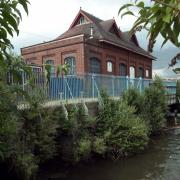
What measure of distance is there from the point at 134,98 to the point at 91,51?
10.4m

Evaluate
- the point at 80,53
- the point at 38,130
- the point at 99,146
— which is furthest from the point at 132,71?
the point at 38,130

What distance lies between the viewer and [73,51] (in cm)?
2802

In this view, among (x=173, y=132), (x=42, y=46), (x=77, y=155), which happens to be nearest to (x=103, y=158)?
(x=77, y=155)

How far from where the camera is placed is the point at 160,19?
1.06 m

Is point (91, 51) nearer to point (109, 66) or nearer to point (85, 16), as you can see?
point (109, 66)

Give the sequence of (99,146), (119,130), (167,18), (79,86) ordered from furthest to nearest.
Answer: (79,86) < (119,130) < (99,146) < (167,18)

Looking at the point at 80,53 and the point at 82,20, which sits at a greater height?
the point at 82,20

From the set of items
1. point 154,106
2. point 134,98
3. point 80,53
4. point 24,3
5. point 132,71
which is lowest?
point 154,106

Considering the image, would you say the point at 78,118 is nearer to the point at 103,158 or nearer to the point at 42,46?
the point at 103,158

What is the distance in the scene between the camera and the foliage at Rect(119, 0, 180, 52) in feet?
3.33

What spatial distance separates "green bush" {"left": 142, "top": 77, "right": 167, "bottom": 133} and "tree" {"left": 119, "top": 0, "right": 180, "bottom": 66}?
18282mm

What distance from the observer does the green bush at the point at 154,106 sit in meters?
19.8

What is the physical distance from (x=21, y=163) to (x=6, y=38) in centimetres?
956

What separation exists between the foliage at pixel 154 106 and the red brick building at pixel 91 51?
6562 millimetres
